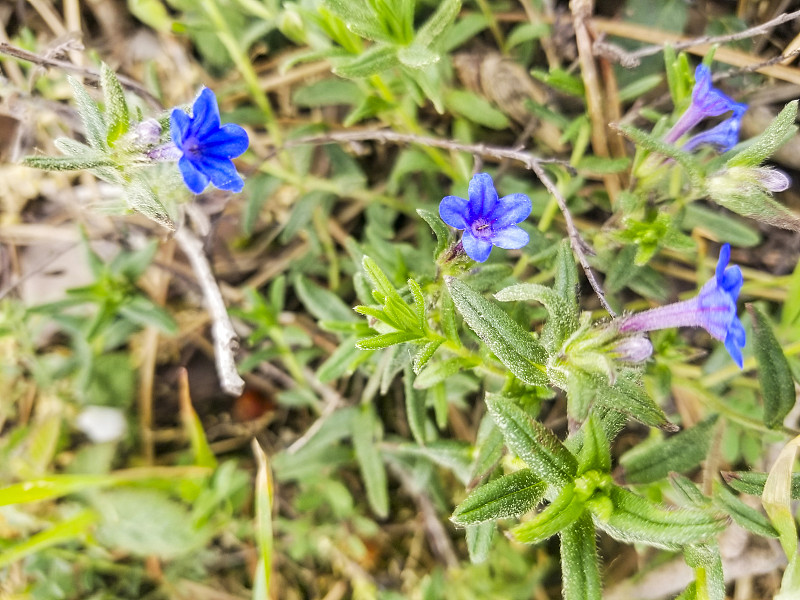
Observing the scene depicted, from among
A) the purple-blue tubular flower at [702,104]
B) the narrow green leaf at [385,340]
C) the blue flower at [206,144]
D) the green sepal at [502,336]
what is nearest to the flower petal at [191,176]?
the blue flower at [206,144]

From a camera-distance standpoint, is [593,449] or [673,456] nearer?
[593,449]

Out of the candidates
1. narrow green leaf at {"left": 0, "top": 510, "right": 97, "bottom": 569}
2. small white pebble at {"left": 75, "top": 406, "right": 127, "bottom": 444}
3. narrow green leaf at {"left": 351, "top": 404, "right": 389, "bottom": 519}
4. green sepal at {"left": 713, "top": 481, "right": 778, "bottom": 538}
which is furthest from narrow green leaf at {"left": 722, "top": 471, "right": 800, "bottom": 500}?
small white pebble at {"left": 75, "top": 406, "right": 127, "bottom": 444}

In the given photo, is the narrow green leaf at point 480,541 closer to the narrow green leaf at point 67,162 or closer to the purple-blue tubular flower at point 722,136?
the purple-blue tubular flower at point 722,136

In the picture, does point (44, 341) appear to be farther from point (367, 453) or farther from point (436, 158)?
point (436, 158)

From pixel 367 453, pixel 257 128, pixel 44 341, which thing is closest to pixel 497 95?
pixel 257 128

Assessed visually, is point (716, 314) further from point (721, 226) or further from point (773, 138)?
point (721, 226)

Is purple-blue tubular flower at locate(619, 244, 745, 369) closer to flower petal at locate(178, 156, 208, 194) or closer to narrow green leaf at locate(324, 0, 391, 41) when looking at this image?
flower petal at locate(178, 156, 208, 194)

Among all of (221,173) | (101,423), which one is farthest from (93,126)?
(101,423)
